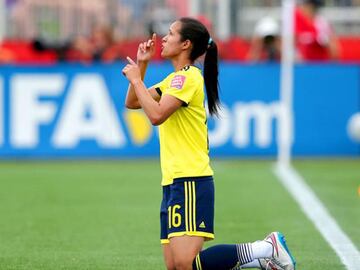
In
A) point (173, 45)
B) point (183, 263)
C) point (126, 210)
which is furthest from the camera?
point (126, 210)

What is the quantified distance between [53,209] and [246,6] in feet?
45.8

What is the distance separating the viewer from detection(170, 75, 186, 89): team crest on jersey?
712cm

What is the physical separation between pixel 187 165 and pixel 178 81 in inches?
21.6

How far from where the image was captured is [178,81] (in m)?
7.14

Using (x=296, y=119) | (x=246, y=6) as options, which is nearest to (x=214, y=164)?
(x=296, y=119)

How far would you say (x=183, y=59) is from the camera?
291 inches

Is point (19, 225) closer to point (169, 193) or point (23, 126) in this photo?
point (169, 193)

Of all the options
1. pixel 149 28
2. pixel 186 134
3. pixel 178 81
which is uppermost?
pixel 149 28

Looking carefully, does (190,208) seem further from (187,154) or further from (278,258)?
(278,258)

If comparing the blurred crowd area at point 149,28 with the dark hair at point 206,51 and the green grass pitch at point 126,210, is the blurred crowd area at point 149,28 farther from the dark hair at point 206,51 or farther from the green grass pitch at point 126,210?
the dark hair at point 206,51

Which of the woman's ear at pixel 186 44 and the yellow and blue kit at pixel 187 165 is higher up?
the woman's ear at pixel 186 44

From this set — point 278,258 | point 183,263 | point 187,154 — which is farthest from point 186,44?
point 278,258

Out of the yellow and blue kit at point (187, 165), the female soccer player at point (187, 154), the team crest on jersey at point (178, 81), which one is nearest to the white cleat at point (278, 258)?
the female soccer player at point (187, 154)

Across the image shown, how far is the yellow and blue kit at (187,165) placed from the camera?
7.11m
